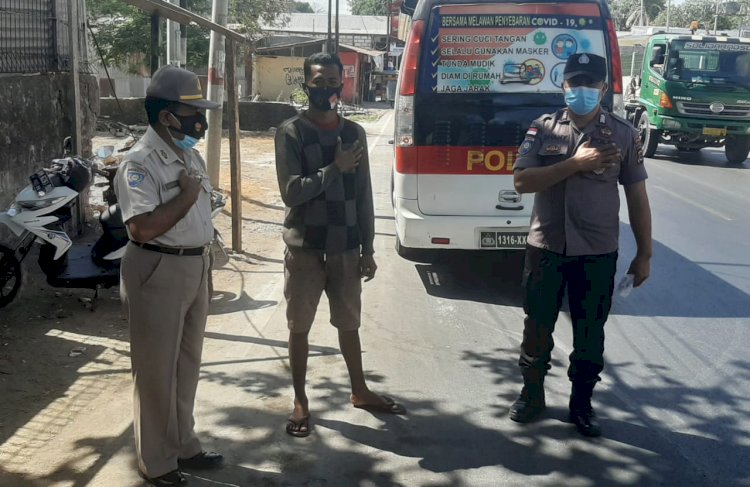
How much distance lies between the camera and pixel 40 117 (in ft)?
24.4

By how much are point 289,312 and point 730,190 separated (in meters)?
11.1

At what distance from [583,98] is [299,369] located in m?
2.03

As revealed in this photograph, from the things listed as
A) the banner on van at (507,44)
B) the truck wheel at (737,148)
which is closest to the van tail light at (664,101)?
the truck wheel at (737,148)

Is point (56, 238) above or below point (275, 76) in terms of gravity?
below

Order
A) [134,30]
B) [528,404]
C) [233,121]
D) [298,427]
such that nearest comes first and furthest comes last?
[298,427] < [528,404] < [233,121] < [134,30]

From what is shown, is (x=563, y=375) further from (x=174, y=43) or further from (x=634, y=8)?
(x=634, y=8)

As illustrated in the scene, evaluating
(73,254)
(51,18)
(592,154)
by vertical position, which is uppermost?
(51,18)

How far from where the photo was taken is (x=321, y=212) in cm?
394

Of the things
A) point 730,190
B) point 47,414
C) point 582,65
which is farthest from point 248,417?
point 730,190

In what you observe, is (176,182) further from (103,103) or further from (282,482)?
(103,103)

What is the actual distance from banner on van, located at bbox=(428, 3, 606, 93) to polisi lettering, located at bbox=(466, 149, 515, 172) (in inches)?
20.3

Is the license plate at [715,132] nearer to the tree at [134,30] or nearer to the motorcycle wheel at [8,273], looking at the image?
the motorcycle wheel at [8,273]

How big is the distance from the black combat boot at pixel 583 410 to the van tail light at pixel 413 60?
3.08 meters

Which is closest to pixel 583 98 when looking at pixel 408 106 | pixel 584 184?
pixel 584 184
